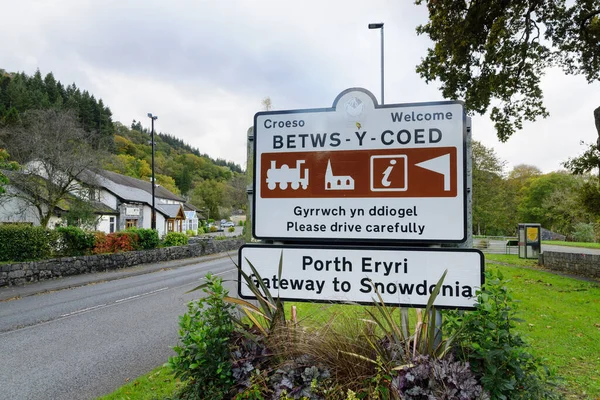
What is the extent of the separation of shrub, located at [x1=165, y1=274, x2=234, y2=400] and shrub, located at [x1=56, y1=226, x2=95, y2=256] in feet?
51.1

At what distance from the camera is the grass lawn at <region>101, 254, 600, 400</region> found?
12.0 feet

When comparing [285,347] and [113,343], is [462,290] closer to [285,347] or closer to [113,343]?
[285,347]

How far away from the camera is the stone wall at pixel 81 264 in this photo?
41.1 feet

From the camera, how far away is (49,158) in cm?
2086

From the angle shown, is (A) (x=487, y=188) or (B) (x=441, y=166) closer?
(B) (x=441, y=166)

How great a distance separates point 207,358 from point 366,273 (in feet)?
4.04

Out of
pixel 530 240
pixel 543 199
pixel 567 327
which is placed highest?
pixel 543 199

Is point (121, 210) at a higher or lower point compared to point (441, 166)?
lower

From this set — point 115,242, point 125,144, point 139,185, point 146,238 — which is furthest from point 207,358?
point 125,144

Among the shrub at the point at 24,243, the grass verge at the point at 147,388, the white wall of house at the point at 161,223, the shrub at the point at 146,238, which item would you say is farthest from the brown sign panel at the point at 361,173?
the white wall of house at the point at 161,223

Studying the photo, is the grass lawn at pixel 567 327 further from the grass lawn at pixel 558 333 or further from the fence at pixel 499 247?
the fence at pixel 499 247

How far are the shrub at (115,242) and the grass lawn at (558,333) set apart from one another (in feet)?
44.0

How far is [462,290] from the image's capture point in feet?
7.80

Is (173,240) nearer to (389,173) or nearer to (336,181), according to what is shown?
(336,181)
